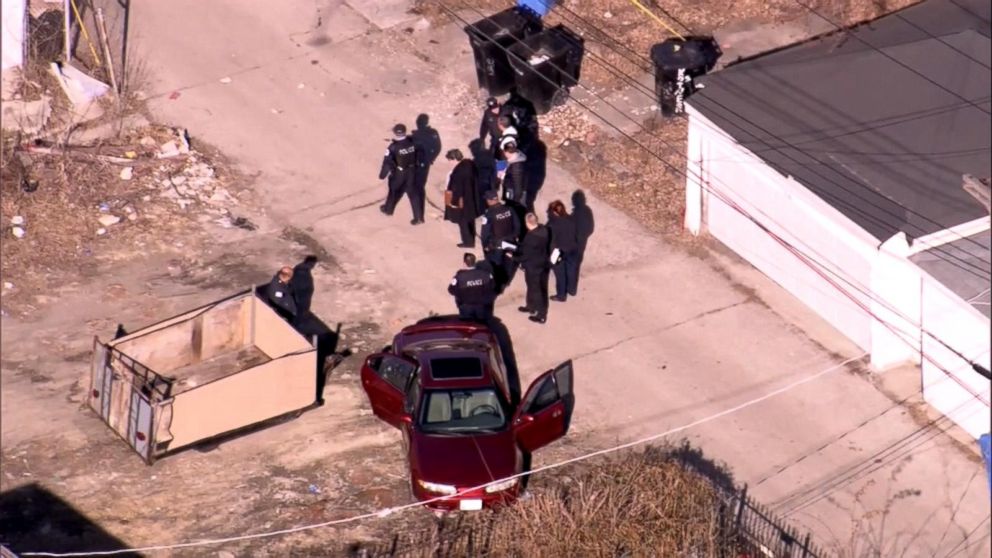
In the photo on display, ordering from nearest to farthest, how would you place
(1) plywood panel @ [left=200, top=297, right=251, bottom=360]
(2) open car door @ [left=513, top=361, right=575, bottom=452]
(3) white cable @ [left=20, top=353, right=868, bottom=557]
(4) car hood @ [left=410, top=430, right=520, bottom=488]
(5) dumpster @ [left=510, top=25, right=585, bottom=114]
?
(3) white cable @ [left=20, top=353, right=868, bottom=557]
(4) car hood @ [left=410, top=430, right=520, bottom=488]
(2) open car door @ [left=513, top=361, right=575, bottom=452]
(1) plywood panel @ [left=200, top=297, right=251, bottom=360]
(5) dumpster @ [left=510, top=25, right=585, bottom=114]

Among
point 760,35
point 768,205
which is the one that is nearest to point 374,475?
point 768,205

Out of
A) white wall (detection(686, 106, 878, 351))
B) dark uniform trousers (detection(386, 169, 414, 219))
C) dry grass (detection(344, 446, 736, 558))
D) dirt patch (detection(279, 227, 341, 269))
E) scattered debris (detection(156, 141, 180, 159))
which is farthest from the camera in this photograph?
scattered debris (detection(156, 141, 180, 159))

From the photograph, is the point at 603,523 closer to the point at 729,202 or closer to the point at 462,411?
the point at 462,411

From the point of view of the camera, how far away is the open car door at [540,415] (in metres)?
18.8

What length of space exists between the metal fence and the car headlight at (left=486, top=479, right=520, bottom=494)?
300 millimetres

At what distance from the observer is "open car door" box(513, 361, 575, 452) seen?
61.5 feet

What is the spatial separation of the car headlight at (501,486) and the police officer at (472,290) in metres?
3.05

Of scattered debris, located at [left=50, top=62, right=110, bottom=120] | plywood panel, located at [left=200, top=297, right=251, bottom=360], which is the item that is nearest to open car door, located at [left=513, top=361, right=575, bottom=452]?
plywood panel, located at [left=200, top=297, right=251, bottom=360]

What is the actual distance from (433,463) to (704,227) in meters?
6.17

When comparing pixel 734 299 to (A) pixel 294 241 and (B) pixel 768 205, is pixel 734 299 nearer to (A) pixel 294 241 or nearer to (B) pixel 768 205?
(B) pixel 768 205

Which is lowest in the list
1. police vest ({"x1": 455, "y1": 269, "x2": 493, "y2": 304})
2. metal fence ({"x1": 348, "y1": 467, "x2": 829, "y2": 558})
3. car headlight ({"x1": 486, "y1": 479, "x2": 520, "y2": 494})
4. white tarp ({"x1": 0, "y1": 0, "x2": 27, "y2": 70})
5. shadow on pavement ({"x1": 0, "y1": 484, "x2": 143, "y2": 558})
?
metal fence ({"x1": 348, "y1": 467, "x2": 829, "y2": 558})

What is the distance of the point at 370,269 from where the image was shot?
2227 cm

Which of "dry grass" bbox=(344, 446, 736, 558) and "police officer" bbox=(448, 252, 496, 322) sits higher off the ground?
"police officer" bbox=(448, 252, 496, 322)

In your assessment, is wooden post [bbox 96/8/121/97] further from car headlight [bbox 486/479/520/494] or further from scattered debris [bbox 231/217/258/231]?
car headlight [bbox 486/479/520/494]
